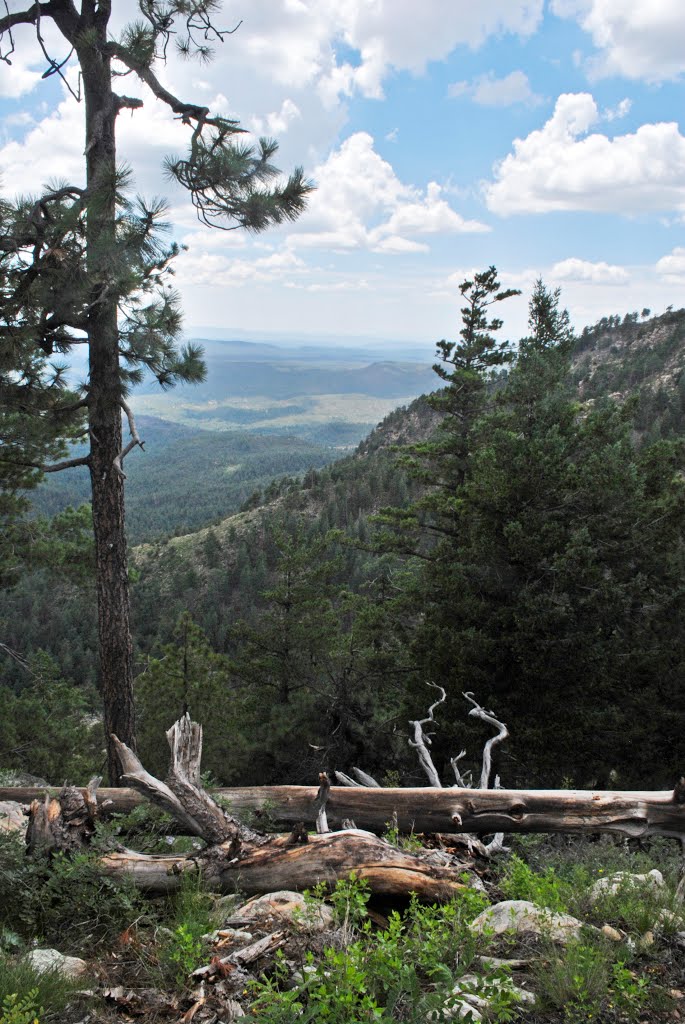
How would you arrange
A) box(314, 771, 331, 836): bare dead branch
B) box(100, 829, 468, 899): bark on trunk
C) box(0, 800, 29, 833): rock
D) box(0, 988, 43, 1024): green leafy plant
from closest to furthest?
box(0, 988, 43, 1024): green leafy plant < box(100, 829, 468, 899): bark on trunk < box(314, 771, 331, 836): bare dead branch < box(0, 800, 29, 833): rock

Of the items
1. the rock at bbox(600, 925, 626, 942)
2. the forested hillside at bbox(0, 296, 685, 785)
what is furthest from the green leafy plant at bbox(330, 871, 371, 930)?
the forested hillside at bbox(0, 296, 685, 785)

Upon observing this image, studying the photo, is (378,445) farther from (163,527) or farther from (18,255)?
(18,255)

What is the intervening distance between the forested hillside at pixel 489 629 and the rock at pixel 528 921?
526cm

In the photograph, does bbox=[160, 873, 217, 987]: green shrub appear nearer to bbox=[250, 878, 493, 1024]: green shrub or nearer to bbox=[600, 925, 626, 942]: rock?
bbox=[250, 878, 493, 1024]: green shrub

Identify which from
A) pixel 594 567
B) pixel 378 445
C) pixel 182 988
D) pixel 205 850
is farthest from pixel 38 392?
pixel 378 445

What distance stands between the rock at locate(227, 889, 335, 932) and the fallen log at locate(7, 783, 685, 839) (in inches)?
47.1

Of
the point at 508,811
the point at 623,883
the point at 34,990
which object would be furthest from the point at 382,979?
the point at 508,811

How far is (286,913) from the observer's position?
3.47 meters

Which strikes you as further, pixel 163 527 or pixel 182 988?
pixel 163 527

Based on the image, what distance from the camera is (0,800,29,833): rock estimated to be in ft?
17.0

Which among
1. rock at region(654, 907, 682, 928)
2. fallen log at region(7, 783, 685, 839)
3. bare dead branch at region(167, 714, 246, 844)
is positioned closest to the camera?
rock at region(654, 907, 682, 928)

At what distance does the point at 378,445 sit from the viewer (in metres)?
100

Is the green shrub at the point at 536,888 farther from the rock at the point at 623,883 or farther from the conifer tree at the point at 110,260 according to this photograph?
the conifer tree at the point at 110,260

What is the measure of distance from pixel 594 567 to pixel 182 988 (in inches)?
359
